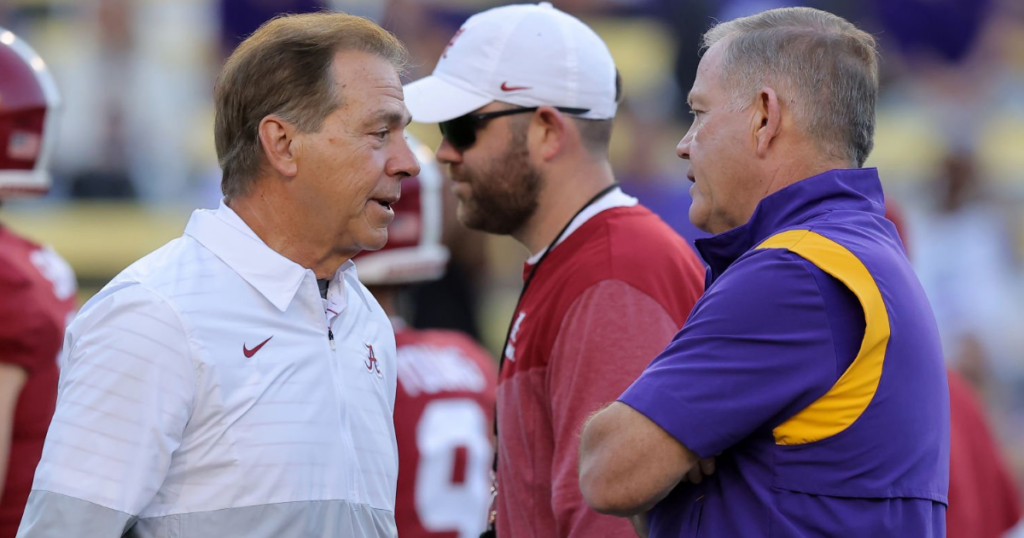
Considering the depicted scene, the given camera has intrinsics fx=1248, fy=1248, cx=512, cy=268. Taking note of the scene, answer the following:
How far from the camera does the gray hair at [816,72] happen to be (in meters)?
2.47

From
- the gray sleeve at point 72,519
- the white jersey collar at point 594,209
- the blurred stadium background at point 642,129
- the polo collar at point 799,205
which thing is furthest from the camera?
the blurred stadium background at point 642,129

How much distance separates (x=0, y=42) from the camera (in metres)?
4.20

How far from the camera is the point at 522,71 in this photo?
345cm

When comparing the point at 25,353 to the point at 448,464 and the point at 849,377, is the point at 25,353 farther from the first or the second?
the point at 849,377

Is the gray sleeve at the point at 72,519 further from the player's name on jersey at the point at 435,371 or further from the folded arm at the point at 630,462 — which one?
the player's name on jersey at the point at 435,371

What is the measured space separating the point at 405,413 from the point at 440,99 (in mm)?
1269

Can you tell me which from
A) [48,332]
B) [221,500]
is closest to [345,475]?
[221,500]

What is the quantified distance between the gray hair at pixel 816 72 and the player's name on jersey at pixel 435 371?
2.09 metres

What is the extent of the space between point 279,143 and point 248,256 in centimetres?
24

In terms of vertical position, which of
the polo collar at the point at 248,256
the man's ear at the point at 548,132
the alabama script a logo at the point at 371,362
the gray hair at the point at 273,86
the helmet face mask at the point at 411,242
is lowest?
the helmet face mask at the point at 411,242

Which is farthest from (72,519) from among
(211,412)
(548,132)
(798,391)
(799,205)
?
(548,132)

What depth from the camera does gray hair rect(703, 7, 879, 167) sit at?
2.47 m

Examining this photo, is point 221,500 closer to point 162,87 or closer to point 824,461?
point 824,461

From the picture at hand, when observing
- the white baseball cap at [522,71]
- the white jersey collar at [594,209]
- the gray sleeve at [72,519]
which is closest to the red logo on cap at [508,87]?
the white baseball cap at [522,71]
